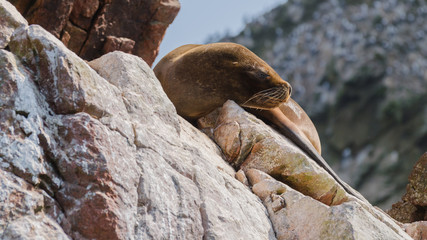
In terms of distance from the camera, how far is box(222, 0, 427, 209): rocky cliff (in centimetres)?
2750

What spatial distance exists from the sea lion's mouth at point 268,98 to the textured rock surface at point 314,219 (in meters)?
1.59

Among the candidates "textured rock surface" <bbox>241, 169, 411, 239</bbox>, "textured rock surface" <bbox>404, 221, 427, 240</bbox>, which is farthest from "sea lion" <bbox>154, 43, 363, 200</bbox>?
"textured rock surface" <bbox>241, 169, 411, 239</bbox>

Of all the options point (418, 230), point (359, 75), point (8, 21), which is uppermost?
point (8, 21)

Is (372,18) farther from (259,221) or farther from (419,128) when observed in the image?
(259,221)

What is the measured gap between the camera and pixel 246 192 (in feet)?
11.3

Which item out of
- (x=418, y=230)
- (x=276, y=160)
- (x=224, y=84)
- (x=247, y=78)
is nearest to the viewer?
(x=276, y=160)

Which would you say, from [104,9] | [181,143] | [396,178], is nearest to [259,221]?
[181,143]

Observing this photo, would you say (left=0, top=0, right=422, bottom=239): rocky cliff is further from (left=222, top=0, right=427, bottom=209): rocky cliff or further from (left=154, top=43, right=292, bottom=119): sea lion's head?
(left=222, top=0, right=427, bottom=209): rocky cliff

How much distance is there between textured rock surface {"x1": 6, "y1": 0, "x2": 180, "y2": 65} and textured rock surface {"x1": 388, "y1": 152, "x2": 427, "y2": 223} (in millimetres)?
4283

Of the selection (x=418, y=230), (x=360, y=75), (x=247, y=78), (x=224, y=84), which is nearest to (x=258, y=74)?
(x=247, y=78)

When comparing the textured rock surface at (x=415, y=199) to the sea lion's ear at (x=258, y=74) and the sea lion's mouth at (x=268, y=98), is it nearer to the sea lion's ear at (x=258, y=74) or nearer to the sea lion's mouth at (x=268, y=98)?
the sea lion's mouth at (x=268, y=98)

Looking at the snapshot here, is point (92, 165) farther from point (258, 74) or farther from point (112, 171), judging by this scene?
point (258, 74)

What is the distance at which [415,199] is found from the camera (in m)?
5.90

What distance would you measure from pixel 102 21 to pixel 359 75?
97.6ft
